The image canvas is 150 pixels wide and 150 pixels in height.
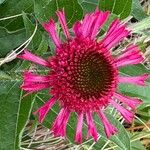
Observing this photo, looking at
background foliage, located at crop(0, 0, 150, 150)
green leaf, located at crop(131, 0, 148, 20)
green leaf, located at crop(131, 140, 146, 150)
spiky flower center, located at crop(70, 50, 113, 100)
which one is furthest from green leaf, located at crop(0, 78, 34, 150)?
green leaf, located at crop(131, 140, 146, 150)

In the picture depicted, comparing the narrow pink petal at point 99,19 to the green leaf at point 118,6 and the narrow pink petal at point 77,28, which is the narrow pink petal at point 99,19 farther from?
the green leaf at point 118,6

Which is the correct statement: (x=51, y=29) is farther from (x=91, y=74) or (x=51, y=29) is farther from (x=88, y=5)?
(x=88, y=5)

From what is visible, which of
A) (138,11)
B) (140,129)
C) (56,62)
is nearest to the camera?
(56,62)

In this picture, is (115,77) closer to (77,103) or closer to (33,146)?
(77,103)

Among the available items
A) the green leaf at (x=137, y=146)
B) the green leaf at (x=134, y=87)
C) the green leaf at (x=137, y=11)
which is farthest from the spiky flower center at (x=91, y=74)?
the green leaf at (x=137, y=146)

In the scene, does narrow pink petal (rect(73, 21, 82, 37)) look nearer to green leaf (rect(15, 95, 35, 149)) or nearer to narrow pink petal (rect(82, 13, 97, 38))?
narrow pink petal (rect(82, 13, 97, 38))

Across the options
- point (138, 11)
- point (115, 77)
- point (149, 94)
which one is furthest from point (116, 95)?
point (138, 11)
